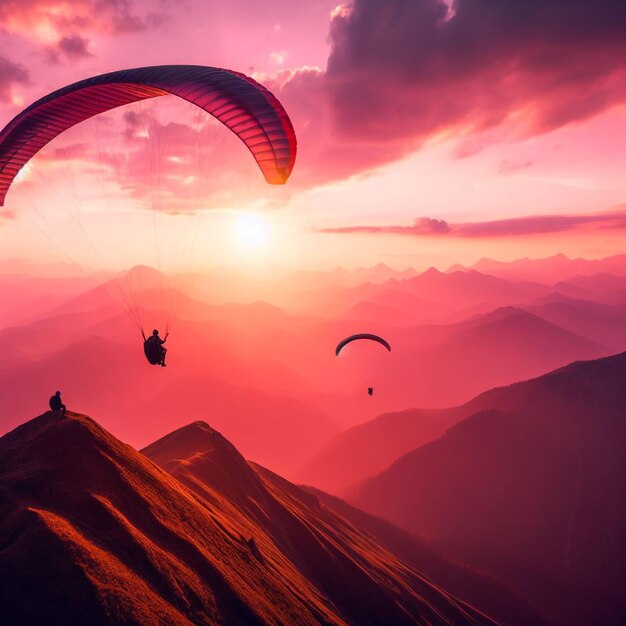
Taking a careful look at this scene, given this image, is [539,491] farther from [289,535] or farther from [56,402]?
[56,402]

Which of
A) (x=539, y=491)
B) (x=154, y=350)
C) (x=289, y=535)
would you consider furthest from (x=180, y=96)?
(x=539, y=491)

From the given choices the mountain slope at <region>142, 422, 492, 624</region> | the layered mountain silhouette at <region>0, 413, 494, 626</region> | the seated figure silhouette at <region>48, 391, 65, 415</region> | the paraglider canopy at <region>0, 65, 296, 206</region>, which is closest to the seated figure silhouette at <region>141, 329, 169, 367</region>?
the layered mountain silhouette at <region>0, 413, 494, 626</region>

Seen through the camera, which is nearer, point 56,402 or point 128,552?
point 128,552

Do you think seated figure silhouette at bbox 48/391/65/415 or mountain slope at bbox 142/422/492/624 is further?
mountain slope at bbox 142/422/492/624

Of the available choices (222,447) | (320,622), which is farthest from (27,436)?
(222,447)

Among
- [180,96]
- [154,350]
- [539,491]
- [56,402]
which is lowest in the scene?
[56,402]

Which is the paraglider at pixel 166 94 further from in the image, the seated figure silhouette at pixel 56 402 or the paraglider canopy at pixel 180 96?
the seated figure silhouette at pixel 56 402

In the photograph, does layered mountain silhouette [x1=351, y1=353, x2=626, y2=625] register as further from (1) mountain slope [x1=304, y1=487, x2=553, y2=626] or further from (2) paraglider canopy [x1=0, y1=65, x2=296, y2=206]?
(2) paraglider canopy [x1=0, y1=65, x2=296, y2=206]

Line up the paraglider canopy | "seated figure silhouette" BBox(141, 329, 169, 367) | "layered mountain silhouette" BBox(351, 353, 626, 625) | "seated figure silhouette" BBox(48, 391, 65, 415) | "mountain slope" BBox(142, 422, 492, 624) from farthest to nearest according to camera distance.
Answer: "layered mountain silhouette" BBox(351, 353, 626, 625) < "mountain slope" BBox(142, 422, 492, 624) < "seated figure silhouette" BBox(48, 391, 65, 415) < "seated figure silhouette" BBox(141, 329, 169, 367) < the paraglider canopy
